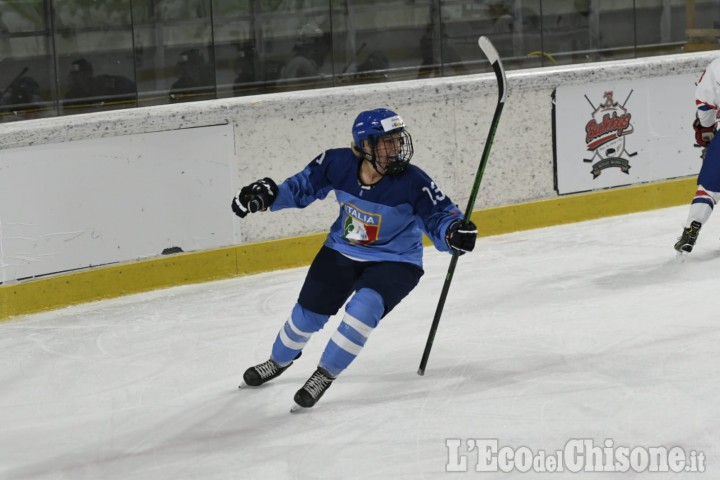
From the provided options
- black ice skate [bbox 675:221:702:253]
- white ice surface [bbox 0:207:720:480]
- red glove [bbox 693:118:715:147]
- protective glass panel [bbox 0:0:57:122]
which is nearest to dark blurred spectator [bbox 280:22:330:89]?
protective glass panel [bbox 0:0:57:122]

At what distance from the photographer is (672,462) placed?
3131 millimetres

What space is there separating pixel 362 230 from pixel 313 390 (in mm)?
546

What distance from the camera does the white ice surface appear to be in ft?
11.0

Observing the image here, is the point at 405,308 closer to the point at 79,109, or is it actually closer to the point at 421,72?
the point at 79,109

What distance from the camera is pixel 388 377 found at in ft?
13.3

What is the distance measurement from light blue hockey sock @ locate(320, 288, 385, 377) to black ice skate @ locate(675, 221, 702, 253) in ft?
7.62

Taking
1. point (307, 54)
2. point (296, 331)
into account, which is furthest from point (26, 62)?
point (296, 331)

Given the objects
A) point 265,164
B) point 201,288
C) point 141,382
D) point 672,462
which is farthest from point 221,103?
point 672,462

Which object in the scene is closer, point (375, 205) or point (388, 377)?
point (375, 205)

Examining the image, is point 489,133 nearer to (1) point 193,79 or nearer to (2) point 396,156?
(2) point 396,156

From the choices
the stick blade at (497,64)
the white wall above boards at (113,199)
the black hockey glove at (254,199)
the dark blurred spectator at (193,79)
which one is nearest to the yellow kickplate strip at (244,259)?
the white wall above boards at (113,199)

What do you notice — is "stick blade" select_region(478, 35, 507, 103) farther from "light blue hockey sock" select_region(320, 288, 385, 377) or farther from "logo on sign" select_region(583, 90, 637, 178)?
"logo on sign" select_region(583, 90, 637, 178)

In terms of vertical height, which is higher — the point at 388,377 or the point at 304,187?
the point at 304,187

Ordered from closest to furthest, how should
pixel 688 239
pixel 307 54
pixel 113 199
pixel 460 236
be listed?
pixel 460 236
pixel 113 199
pixel 688 239
pixel 307 54
